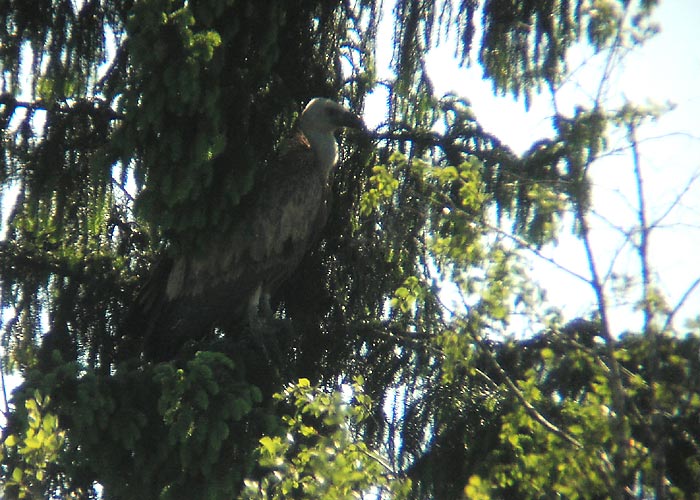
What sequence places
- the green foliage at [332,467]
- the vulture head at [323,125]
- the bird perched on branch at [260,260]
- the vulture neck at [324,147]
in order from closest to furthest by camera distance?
the green foliage at [332,467] < the bird perched on branch at [260,260] < the vulture head at [323,125] < the vulture neck at [324,147]

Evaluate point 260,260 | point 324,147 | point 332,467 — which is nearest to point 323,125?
point 324,147

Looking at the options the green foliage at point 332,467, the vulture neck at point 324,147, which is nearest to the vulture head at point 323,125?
the vulture neck at point 324,147

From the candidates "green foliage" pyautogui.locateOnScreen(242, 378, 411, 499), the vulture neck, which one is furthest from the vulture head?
"green foliage" pyautogui.locateOnScreen(242, 378, 411, 499)

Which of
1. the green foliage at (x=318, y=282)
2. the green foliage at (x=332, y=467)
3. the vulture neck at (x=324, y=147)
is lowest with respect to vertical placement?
the green foliage at (x=332, y=467)

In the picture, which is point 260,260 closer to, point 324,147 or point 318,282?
point 318,282

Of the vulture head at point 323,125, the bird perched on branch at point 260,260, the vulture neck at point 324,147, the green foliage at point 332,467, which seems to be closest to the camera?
the green foliage at point 332,467

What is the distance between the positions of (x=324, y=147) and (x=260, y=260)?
926mm

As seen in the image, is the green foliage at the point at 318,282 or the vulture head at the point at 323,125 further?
the vulture head at the point at 323,125

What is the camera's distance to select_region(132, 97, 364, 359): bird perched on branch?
580 centimetres

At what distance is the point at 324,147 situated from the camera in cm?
643

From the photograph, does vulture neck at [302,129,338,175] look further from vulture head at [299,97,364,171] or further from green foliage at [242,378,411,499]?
green foliage at [242,378,411,499]

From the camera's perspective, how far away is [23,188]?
15.9ft

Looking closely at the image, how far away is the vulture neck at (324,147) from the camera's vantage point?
6.31 metres

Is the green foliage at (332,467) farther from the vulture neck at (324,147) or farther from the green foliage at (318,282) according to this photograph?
the vulture neck at (324,147)
